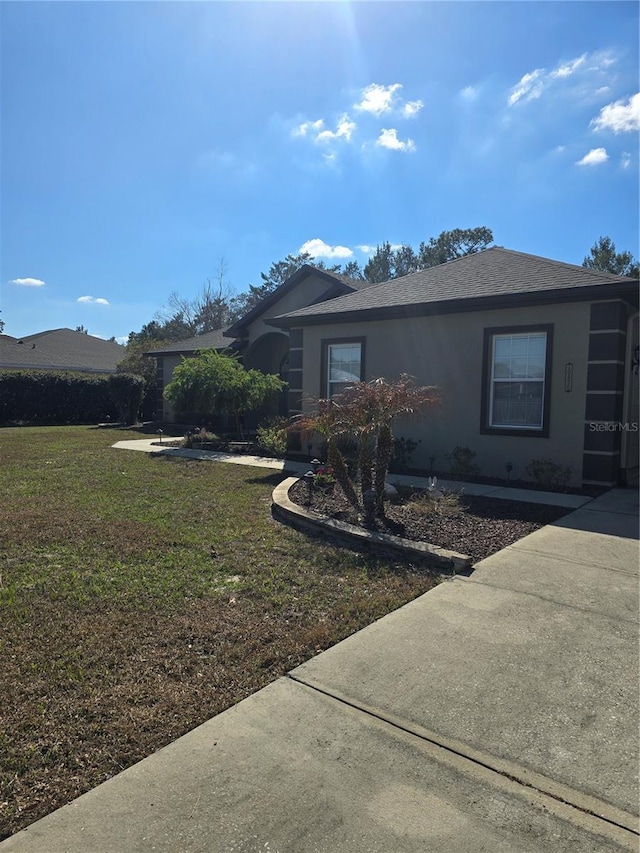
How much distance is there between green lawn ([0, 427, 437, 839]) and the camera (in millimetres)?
2588

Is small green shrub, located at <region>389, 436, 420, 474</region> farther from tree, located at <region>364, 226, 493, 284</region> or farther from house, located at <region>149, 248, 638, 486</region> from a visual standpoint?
tree, located at <region>364, 226, 493, 284</region>

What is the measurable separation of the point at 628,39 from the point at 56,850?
413 inches

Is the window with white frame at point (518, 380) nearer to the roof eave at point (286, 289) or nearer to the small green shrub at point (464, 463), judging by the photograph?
the small green shrub at point (464, 463)

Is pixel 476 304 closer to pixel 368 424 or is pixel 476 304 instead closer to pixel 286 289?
pixel 368 424

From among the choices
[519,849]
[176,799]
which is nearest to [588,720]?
[519,849]

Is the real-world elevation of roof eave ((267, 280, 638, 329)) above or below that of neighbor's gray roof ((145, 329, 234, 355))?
below

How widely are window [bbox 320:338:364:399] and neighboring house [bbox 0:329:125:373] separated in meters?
22.6

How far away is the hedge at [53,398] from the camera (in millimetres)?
Result: 22422

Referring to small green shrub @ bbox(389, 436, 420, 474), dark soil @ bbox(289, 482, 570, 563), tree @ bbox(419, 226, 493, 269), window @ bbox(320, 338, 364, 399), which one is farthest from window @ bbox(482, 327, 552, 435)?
tree @ bbox(419, 226, 493, 269)

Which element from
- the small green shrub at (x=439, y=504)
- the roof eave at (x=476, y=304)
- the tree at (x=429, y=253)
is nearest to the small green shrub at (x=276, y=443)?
the roof eave at (x=476, y=304)

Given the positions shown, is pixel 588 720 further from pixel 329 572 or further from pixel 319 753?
pixel 329 572

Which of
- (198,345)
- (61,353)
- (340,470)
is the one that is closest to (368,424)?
(340,470)

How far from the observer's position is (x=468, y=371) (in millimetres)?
10156

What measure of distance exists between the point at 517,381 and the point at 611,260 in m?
29.6
